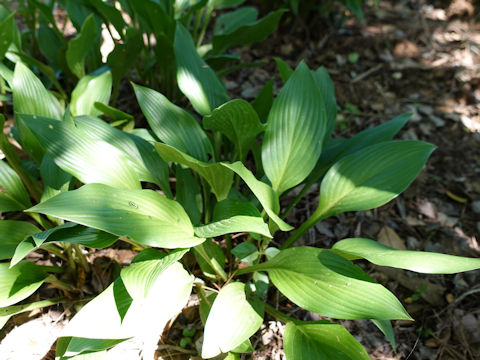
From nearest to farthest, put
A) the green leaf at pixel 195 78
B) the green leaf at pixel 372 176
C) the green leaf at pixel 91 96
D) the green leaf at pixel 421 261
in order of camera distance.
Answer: the green leaf at pixel 421 261
the green leaf at pixel 372 176
the green leaf at pixel 195 78
the green leaf at pixel 91 96

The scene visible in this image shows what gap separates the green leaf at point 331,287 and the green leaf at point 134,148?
1.80 ft

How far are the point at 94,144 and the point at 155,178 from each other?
0.27m

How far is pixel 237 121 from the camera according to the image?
1314mm

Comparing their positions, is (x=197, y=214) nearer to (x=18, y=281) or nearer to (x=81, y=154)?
(x=81, y=154)

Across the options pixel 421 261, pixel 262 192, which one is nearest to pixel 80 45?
pixel 262 192

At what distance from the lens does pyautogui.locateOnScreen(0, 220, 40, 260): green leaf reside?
4.05 feet

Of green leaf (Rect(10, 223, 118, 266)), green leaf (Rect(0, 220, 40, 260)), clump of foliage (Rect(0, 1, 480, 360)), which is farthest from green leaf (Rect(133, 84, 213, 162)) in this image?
green leaf (Rect(0, 220, 40, 260))

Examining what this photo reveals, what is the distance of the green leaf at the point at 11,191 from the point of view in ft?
4.51

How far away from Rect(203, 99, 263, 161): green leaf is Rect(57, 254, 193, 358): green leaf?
1.57 feet

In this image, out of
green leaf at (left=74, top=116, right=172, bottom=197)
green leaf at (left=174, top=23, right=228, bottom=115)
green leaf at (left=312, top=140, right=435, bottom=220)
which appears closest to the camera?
green leaf at (left=312, top=140, right=435, bottom=220)

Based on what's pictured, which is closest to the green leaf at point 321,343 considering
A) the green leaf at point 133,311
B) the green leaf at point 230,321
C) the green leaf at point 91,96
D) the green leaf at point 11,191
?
the green leaf at point 230,321

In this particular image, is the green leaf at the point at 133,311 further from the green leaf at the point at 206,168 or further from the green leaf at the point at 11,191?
the green leaf at the point at 11,191

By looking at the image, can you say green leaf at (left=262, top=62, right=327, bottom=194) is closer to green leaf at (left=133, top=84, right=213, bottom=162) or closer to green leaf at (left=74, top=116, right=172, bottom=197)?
green leaf at (left=133, top=84, right=213, bottom=162)

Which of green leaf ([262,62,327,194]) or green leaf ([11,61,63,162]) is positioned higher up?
green leaf ([11,61,63,162])
